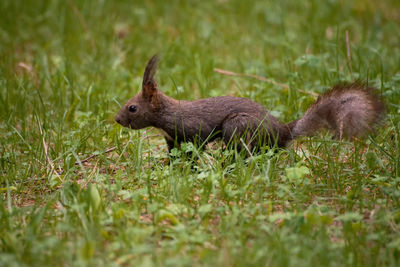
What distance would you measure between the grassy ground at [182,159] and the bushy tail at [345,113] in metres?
0.13

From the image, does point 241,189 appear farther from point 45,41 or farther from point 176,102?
point 45,41

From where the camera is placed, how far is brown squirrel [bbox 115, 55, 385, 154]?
338 centimetres

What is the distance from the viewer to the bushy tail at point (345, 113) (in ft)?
10.9

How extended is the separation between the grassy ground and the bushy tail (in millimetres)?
127

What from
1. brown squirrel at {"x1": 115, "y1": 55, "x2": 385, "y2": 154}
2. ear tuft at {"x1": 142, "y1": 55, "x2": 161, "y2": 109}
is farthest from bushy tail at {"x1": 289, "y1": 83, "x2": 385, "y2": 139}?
ear tuft at {"x1": 142, "y1": 55, "x2": 161, "y2": 109}

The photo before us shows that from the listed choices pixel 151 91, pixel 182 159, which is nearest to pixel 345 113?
pixel 182 159

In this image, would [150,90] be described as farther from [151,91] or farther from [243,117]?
[243,117]

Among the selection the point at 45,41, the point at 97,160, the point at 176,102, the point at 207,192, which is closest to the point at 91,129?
the point at 97,160

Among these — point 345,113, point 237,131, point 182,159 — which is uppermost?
point 345,113

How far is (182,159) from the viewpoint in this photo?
3.38 metres

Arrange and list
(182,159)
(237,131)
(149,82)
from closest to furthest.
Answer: (182,159) < (237,131) < (149,82)

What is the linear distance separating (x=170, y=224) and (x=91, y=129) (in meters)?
1.63

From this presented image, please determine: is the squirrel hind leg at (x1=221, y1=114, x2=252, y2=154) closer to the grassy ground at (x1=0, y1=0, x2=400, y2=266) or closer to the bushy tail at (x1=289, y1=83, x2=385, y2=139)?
the grassy ground at (x1=0, y1=0, x2=400, y2=266)

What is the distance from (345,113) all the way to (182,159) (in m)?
1.21
